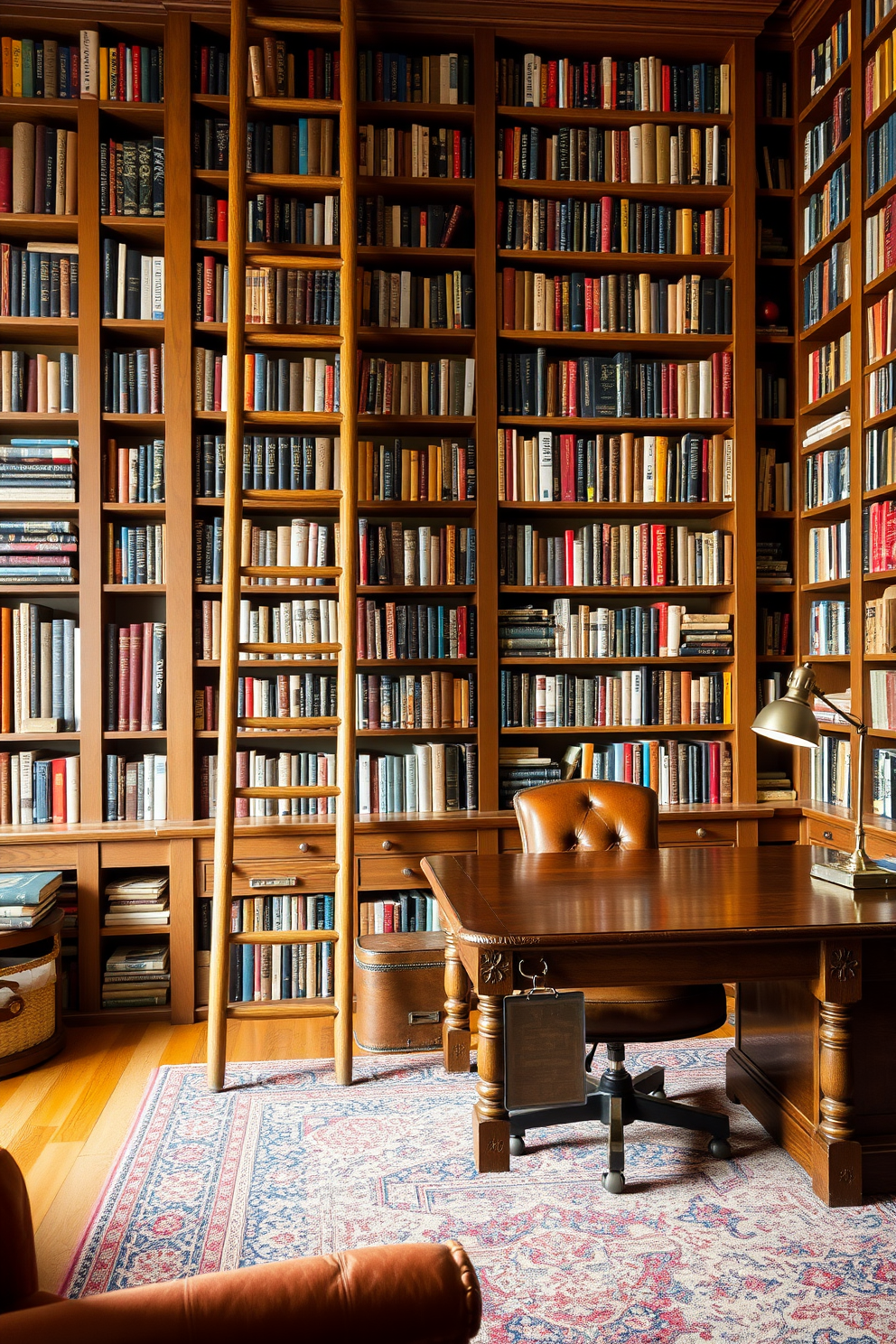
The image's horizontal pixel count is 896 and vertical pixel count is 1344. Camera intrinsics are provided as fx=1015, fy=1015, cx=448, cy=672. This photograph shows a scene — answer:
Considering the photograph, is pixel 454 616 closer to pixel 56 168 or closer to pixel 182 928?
pixel 182 928

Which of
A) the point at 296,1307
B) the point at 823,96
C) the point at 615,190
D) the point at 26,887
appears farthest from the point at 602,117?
the point at 296,1307

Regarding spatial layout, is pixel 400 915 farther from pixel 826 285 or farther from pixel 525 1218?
pixel 826 285

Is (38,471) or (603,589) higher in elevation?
(38,471)

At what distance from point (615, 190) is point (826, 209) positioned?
0.79m

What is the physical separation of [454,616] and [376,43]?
85.6 inches

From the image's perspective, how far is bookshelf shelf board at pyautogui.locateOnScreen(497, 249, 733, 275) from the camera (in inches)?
149

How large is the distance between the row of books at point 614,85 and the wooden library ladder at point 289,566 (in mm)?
703

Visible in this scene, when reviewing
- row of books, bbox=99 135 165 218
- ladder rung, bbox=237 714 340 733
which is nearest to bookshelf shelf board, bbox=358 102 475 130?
row of books, bbox=99 135 165 218

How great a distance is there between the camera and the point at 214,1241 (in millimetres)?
2148

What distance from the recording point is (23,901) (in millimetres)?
3170

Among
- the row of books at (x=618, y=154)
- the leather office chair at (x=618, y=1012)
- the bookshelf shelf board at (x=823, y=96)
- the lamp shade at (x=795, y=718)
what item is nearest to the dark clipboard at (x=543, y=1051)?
the leather office chair at (x=618, y=1012)

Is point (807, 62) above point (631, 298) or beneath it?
above

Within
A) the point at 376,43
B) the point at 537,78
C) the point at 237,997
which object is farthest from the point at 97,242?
the point at 237,997

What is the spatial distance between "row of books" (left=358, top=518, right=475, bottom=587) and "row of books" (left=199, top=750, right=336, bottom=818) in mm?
693
